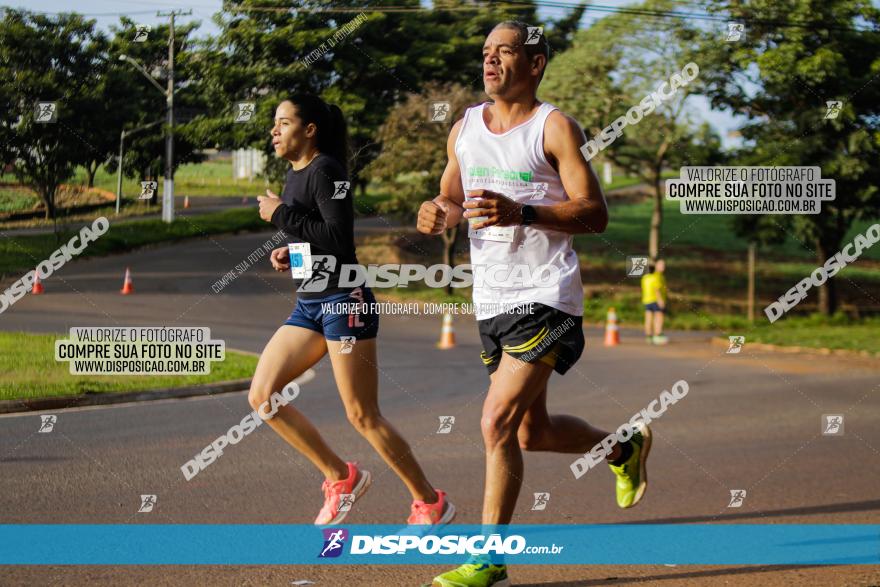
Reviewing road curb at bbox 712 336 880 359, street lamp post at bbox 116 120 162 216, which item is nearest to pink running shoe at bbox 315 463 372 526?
street lamp post at bbox 116 120 162 216

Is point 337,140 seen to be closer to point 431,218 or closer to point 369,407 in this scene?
point 431,218

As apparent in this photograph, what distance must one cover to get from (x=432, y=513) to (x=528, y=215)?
1559 millimetres

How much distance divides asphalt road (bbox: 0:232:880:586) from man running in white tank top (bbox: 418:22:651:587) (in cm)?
63

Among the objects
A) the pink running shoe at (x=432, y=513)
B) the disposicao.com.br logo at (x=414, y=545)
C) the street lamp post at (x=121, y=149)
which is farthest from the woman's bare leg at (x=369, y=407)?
the street lamp post at (x=121, y=149)

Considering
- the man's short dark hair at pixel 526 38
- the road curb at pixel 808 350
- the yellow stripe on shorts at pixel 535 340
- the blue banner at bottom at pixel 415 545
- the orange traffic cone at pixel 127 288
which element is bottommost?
the road curb at pixel 808 350

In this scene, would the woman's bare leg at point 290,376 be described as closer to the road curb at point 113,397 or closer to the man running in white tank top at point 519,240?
the man running in white tank top at point 519,240

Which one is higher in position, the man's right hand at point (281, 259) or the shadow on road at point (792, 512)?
the man's right hand at point (281, 259)

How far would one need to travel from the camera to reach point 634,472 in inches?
209

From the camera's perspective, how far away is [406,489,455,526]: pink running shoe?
199 inches

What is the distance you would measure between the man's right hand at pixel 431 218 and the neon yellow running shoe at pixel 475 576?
1266 mm

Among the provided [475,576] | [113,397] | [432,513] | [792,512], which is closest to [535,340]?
[475,576]

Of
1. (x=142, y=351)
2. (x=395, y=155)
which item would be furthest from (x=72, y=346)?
(x=395, y=155)

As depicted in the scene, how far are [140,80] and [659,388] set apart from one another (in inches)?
320

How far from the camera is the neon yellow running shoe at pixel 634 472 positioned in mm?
5293
